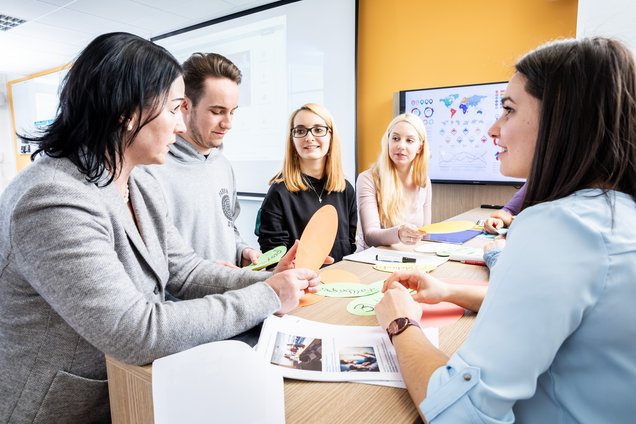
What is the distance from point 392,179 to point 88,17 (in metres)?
3.94

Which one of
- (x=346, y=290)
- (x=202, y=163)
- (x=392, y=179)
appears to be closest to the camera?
(x=346, y=290)

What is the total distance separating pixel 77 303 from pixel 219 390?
0.95 feet

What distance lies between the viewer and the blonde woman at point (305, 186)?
196cm

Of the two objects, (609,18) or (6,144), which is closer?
(609,18)

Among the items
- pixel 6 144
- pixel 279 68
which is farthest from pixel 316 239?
pixel 6 144

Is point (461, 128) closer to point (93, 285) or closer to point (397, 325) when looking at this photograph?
point (397, 325)

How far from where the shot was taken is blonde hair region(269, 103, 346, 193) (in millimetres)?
2018

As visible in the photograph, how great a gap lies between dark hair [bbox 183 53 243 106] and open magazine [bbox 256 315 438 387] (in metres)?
1.11

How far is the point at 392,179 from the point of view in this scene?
235 centimetres

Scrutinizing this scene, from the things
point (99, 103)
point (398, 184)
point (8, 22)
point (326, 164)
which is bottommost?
point (398, 184)

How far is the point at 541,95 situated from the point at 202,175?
1324mm

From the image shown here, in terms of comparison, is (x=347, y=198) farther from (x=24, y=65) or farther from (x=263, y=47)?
(x=24, y=65)

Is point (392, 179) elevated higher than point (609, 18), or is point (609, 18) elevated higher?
point (609, 18)

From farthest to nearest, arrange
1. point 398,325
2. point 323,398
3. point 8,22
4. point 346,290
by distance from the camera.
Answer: point 8,22 < point 346,290 < point 398,325 < point 323,398
